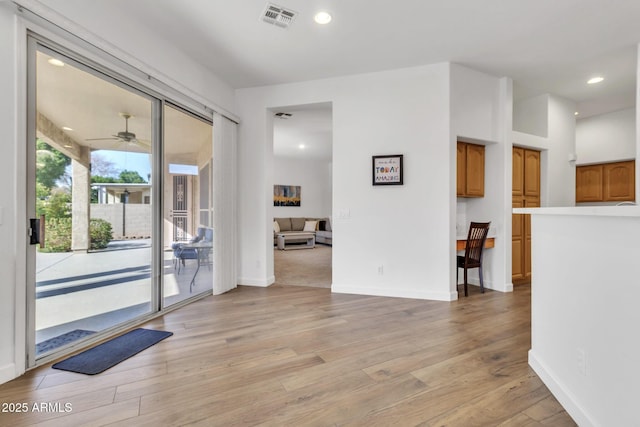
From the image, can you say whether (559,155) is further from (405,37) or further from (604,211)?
(604,211)

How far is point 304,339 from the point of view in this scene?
8.69 feet

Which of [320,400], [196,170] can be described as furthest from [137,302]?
[320,400]

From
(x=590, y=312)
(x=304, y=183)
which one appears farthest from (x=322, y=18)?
(x=304, y=183)

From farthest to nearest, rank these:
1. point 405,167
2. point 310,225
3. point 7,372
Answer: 1. point 310,225
2. point 405,167
3. point 7,372

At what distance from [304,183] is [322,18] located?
7.94 meters

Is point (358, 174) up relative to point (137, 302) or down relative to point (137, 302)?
up

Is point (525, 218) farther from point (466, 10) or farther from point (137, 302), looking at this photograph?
point (137, 302)

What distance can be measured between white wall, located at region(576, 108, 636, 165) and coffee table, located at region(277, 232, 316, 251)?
6510 mm

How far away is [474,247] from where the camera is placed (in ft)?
13.4

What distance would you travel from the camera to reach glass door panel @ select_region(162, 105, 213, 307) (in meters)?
3.45

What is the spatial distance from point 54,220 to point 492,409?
10.5ft

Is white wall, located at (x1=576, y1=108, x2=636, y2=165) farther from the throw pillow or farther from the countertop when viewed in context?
the throw pillow

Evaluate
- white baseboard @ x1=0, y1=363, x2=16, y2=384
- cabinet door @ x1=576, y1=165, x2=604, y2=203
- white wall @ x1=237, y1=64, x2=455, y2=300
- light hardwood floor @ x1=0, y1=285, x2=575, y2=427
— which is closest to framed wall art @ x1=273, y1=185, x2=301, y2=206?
white wall @ x1=237, y1=64, x2=455, y2=300

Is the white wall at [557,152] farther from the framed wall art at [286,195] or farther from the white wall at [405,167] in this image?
the framed wall art at [286,195]
